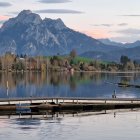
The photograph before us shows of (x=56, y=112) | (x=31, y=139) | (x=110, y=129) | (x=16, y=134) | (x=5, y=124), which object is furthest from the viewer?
(x=56, y=112)

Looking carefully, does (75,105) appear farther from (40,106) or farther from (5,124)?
(5,124)

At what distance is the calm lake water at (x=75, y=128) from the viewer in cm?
6212

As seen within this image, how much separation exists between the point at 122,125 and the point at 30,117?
17.2m

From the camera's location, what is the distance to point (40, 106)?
297 feet

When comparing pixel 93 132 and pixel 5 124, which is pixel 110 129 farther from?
pixel 5 124

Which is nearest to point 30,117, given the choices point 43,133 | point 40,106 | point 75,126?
point 40,106

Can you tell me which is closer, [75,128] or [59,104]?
[75,128]

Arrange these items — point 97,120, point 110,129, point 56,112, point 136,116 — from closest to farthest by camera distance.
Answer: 1. point 110,129
2. point 97,120
3. point 136,116
4. point 56,112

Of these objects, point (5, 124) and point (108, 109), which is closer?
point (5, 124)

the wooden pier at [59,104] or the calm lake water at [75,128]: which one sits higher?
→ the wooden pier at [59,104]

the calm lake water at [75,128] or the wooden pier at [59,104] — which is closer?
the calm lake water at [75,128]

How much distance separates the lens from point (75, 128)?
69.6 metres

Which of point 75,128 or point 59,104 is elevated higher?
point 59,104

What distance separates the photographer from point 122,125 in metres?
73.3
